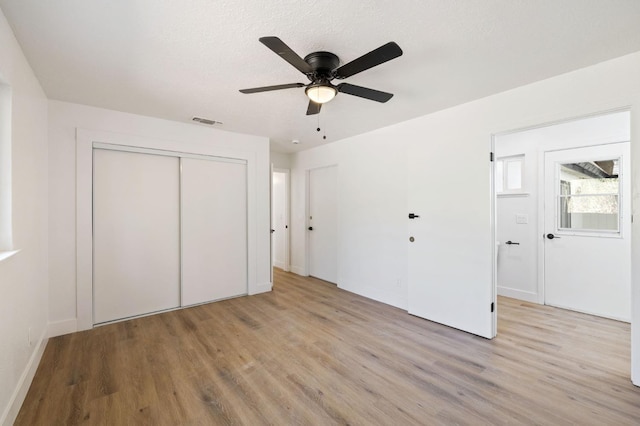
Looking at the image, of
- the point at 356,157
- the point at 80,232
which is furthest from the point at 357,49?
the point at 80,232

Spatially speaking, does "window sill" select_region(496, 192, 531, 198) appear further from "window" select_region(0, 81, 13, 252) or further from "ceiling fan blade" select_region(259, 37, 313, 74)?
"window" select_region(0, 81, 13, 252)

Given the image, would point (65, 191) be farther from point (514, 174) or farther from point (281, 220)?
point (514, 174)

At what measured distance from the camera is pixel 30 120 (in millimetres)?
2303

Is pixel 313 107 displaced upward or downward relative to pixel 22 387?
upward

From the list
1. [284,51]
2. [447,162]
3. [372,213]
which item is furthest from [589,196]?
[284,51]

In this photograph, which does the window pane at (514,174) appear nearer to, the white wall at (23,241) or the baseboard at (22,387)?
the white wall at (23,241)

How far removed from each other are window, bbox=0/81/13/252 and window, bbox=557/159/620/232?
18.3 ft

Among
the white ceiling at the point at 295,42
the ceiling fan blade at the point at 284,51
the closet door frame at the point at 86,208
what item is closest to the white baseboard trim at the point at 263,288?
the closet door frame at the point at 86,208

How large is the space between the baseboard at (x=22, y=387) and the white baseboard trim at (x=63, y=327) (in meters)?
0.32

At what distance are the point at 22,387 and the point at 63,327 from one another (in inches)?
48.0

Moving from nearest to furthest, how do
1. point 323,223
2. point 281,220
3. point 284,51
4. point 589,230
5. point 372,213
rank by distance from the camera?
point 284,51 < point 589,230 < point 372,213 < point 323,223 < point 281,220

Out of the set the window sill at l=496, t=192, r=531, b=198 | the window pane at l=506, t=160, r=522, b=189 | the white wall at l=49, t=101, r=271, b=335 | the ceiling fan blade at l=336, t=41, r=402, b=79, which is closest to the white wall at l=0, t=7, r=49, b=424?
the white wall at l=49, t=101, r=271, b=335

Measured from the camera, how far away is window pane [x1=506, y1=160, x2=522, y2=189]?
4.12 meters

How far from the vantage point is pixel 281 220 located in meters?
6.04
